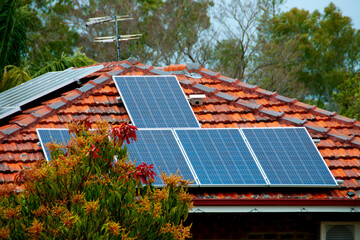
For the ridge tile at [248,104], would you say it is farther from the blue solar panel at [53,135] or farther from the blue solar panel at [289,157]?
the blue solar panel at [53,135]

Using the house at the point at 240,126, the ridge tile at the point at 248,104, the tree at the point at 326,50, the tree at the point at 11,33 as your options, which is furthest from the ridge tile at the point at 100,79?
the tree at the point at 326,50

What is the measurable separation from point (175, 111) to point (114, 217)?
190 inches

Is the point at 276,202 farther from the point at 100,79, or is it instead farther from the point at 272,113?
the point at 100,79

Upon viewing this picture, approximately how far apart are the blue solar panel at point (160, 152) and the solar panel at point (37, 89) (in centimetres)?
274

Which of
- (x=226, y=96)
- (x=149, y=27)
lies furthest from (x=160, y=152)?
(x=149, y=27)

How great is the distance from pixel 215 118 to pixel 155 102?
4.12ft

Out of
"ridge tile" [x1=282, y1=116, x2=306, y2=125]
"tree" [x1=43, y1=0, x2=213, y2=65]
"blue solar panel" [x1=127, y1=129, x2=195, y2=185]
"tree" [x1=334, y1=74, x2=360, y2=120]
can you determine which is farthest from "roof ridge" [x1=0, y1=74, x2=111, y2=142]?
"tree" [x1=43, y1=0, x2=213, y2=65]

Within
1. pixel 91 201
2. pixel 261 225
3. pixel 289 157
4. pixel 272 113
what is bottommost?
pixel 91 201

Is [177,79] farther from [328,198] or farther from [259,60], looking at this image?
[259,60]

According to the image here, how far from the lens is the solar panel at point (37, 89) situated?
1261 cm

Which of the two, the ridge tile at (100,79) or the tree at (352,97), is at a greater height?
the tree at (352,97)

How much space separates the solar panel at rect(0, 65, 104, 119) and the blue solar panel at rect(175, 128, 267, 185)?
3270mm

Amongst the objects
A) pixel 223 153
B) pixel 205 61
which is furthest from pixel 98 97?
pixel 205 61

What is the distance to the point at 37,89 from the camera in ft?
45.9
